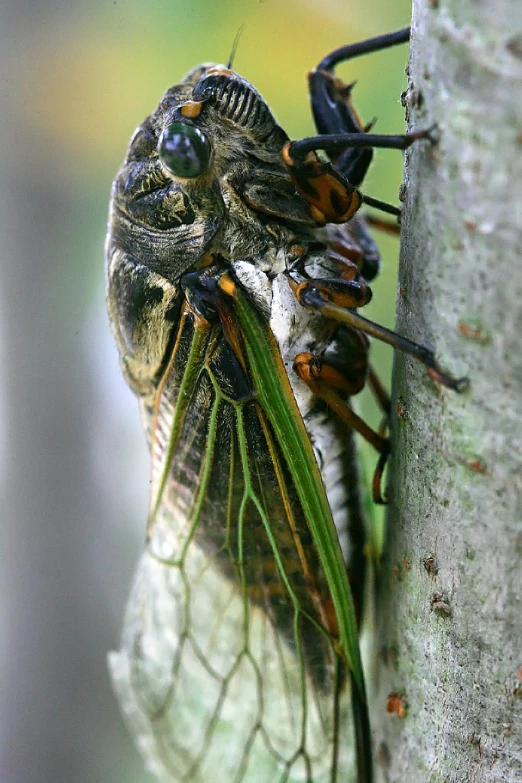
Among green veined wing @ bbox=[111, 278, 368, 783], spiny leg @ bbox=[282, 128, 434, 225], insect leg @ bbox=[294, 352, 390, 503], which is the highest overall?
spiny leg @ bbox=[282, 128, 434, 225]

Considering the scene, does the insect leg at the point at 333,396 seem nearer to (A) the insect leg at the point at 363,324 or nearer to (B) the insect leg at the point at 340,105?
(A) the insect leg at the point at 363,324

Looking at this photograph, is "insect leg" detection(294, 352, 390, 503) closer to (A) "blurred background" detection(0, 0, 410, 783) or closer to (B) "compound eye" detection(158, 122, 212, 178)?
(B) "compound eye" detection(158, 122, 212, 178)

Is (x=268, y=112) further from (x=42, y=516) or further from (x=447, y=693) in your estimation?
(x=42, y=516)

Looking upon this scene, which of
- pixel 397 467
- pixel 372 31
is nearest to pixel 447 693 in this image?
pixel 397 467

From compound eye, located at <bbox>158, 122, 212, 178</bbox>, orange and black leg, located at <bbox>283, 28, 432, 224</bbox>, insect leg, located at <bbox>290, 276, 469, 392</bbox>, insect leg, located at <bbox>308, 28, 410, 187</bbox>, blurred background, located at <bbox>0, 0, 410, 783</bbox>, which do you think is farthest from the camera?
blurred background, located at <bbox>0, 0, 410, 783</bbox>

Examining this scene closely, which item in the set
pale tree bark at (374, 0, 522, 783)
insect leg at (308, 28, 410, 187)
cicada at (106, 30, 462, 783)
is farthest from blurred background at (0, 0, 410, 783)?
pale tree bark at (374, 0, 522, 783)

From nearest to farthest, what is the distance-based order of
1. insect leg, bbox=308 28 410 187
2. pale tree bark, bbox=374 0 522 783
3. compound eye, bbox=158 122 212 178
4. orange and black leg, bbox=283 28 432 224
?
1. pale tree bark, bbox=374 0 522 783
2. orange and black leg, bbox=283 28 432 224
3. compound eye, bbox=158 122 212 178
4. insect leg, bbox=308 28 410 187

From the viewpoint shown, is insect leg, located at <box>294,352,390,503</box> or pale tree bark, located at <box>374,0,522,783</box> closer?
pale tree bark, located at <box>374,0,522,783</box>
